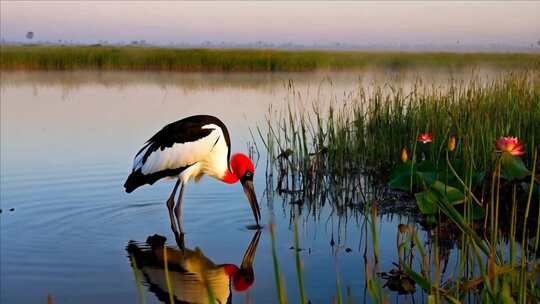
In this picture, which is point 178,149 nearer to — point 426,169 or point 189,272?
point 189,272

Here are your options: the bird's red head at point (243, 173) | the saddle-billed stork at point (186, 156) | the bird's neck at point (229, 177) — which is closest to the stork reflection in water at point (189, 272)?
the bird's red head at point (243, 173)

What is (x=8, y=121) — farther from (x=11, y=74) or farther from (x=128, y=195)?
(x=11, y=74)

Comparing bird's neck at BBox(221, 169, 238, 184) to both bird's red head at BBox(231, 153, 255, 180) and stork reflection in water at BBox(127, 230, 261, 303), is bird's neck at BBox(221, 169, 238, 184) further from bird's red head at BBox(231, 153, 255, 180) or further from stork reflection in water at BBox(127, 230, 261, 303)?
stork reflection in water at BBox(127, 230, 261, 303)

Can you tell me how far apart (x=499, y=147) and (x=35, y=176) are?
6943 millimetres

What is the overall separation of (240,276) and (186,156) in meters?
2.16

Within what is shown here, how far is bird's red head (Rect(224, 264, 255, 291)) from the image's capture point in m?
5.42

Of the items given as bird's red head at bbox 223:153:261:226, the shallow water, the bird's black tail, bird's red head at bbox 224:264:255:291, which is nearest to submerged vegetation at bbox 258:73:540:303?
the shallow water

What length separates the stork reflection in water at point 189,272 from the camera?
5242 millimetres

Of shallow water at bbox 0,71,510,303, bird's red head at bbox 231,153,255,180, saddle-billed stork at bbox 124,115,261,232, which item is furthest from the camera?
bird's red head at bbox 231,153,255,180

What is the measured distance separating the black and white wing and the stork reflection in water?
0.94m

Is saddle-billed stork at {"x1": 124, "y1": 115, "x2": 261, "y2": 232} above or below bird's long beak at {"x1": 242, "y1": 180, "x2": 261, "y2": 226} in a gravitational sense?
above

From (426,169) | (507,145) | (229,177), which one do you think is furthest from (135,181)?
(507,145)

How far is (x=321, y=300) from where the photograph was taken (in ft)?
16.4

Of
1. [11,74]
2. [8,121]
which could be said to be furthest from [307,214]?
[11,74]
